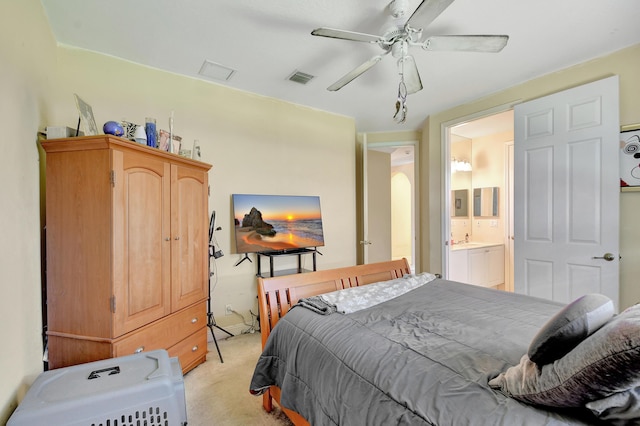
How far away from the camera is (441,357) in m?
1.12

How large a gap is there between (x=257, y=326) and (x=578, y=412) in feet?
9.27

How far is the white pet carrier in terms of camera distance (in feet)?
3.91

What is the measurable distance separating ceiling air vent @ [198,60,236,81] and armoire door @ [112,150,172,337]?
1.14m

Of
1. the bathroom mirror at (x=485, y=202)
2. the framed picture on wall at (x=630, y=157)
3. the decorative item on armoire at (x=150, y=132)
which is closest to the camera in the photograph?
the decorative item on armoire at (x=150, y=132)

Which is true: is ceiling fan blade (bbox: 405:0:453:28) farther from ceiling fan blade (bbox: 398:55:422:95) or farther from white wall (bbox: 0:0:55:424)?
white wall (bbox: 0:0:55:424)

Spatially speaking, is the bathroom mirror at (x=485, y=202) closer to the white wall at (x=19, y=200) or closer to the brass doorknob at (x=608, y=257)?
the brass doorknob at (x=608, y=257)

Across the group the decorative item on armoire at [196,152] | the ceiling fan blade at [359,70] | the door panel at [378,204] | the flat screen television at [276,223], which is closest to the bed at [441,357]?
the flat screen television at [276,223]

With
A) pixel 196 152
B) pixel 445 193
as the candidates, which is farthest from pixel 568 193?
pixel 196 152

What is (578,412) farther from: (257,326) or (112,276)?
(257,326)

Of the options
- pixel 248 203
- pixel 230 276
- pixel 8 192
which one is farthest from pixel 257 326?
pixel 8 192

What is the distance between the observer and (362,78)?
2.81m

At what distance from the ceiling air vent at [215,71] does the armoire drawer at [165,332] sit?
2.17m

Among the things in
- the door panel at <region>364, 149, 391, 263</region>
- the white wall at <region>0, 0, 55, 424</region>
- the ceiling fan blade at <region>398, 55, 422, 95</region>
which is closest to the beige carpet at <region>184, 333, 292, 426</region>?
the white wall at <region>0, 0, 55, 424</region>

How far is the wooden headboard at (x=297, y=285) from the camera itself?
1.78 meters
